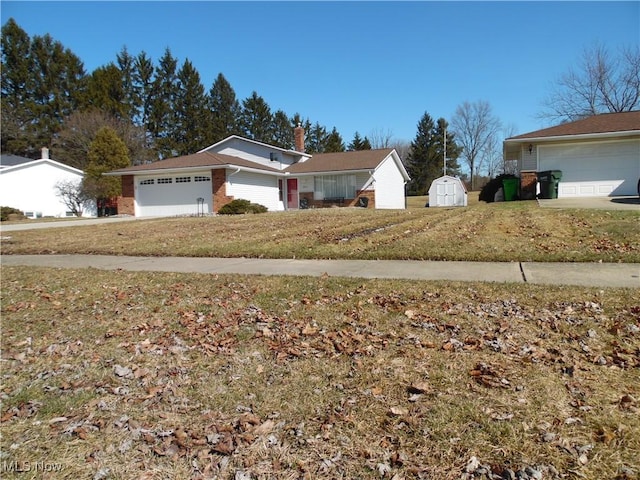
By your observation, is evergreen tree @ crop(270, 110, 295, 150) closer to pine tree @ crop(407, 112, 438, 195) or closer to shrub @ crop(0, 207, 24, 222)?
pine tree @ crop(407, 112, 438, 195)

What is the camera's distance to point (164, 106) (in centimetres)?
5219

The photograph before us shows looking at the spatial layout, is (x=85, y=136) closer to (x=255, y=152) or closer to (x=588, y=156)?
(x=255, y=152)

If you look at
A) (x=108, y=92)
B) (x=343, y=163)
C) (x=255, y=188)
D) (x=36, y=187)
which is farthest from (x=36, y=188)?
(x=108, y=92)

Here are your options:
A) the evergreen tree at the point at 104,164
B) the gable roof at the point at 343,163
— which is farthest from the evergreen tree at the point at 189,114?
the gable roof at the point at 343,163

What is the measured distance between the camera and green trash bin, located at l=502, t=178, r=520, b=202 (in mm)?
21156

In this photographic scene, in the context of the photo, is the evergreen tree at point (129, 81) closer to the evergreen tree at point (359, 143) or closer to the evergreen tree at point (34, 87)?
the evergreen tree at point (34, 87)

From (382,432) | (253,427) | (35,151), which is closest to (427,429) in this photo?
(382,432)

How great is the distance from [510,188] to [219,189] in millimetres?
15395

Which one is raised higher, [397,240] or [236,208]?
[236,208]

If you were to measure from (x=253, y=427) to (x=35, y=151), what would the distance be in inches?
2084

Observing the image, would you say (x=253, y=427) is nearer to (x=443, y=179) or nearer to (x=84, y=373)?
(x=84, y=373)

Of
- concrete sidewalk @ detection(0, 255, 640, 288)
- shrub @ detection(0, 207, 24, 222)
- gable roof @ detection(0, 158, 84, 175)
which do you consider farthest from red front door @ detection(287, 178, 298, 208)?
concrete sidewalk @ detection(0, 255, 640, 288)

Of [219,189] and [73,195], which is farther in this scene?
[73,195]

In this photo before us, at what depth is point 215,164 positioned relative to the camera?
22.8 m
